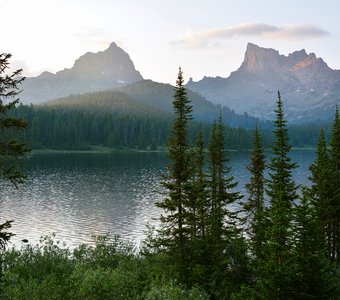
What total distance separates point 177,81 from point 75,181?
104377 mm

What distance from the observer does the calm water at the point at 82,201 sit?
76500mm

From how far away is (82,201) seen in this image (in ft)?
340

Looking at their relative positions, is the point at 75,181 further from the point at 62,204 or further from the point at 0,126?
the point at 0,126

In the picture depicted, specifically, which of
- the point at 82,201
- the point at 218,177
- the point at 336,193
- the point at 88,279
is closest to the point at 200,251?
the point at 88,279

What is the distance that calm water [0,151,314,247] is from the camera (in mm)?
76500

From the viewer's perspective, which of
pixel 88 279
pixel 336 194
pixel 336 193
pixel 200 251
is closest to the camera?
pixel 88 279

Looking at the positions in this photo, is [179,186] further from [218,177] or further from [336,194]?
[336,194]

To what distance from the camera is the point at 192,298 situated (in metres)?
27.5

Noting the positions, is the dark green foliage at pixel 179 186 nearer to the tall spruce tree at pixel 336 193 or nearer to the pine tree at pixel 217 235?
the pine tree at pixel 217 235

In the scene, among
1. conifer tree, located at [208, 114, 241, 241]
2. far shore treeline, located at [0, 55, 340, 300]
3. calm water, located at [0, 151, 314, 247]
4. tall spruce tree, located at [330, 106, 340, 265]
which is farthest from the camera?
calm water, located at [0, 151, 314, 247]

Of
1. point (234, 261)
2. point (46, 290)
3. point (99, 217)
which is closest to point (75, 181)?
point (99, 217)

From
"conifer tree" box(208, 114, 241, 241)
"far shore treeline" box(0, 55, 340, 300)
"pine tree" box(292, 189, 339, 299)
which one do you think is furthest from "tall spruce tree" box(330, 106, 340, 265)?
"pine tree" box(292, 189, 339, 299)

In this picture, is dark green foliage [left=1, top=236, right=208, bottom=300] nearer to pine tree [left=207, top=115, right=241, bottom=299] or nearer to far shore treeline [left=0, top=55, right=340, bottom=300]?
far shore treeline [left=0, top=55, right=340, bottom=300]

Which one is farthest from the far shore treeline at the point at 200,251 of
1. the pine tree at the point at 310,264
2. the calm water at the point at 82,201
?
the calm water at the point at 82,201
